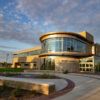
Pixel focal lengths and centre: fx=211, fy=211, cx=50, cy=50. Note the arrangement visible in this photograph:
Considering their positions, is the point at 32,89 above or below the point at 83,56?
below

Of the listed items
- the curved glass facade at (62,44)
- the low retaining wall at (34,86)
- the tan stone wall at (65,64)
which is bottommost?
the low retaining wall at (34,86)

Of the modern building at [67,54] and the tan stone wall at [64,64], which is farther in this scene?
the modern building at [67,54]

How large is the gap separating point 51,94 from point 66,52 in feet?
102

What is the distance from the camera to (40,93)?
13.0m

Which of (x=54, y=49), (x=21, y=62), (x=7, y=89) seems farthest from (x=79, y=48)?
(x=7, y=89)

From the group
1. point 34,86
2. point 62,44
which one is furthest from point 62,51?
point 34,86

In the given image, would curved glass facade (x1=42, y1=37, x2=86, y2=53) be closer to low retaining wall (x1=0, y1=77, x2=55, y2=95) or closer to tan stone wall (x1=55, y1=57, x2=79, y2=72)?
tan stone wall (x1=55, y1=57, x2=79, y2=72)

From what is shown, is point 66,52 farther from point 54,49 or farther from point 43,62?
point 43,62

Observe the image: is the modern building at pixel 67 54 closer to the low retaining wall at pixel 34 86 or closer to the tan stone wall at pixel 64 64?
the tan stone wall at pixel 64 64

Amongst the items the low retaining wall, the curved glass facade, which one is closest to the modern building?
the curved glass facade

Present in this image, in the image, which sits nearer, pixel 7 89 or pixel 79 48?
pixel 7 89

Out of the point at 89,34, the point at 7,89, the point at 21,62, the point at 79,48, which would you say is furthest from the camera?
the point at 21,62

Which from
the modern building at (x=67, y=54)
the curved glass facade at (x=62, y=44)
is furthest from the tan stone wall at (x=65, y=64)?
the curved glass facade at (x=62, y=44)

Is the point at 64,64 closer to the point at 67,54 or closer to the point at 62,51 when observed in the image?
the point at 67,54
